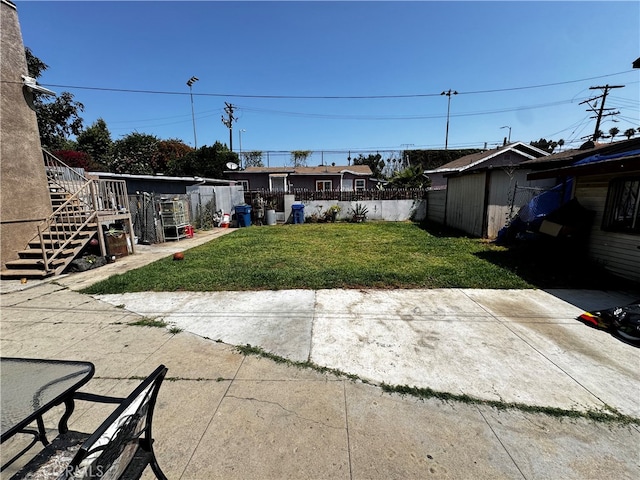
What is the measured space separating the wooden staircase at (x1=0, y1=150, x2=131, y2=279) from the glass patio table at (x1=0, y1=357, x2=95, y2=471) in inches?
243

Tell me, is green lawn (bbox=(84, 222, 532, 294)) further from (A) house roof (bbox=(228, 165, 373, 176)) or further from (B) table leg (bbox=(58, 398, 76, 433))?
(A) house roof (bbox=(228, 165, 373, 176))

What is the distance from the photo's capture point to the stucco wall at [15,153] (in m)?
6.56

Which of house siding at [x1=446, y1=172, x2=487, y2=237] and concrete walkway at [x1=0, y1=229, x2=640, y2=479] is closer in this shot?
concrete walkway at [x1=0, y1=229, x2=640, y2=479]

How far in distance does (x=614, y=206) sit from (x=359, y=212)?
10919 millimetres

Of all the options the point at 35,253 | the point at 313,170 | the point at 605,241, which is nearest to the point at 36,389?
the point at 35,253

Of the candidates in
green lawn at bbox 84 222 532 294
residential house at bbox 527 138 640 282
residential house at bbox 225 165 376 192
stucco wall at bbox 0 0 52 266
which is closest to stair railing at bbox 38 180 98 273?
stucco wall at bbox 0 0 52 266

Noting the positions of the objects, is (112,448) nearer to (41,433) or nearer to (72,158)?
(41,433)

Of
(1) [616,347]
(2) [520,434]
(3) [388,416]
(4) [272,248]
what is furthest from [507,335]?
(4) [272,248]

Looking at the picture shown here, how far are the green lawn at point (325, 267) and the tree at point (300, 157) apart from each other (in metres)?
21.7

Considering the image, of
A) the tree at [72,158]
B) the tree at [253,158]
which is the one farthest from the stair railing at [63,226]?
the tree at [253,158]

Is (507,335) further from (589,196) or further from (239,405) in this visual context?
(589,196)

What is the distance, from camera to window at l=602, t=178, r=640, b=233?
214 inches

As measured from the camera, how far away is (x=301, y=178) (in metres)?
25.9

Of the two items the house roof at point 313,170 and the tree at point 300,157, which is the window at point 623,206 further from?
the tree at point 300,157
